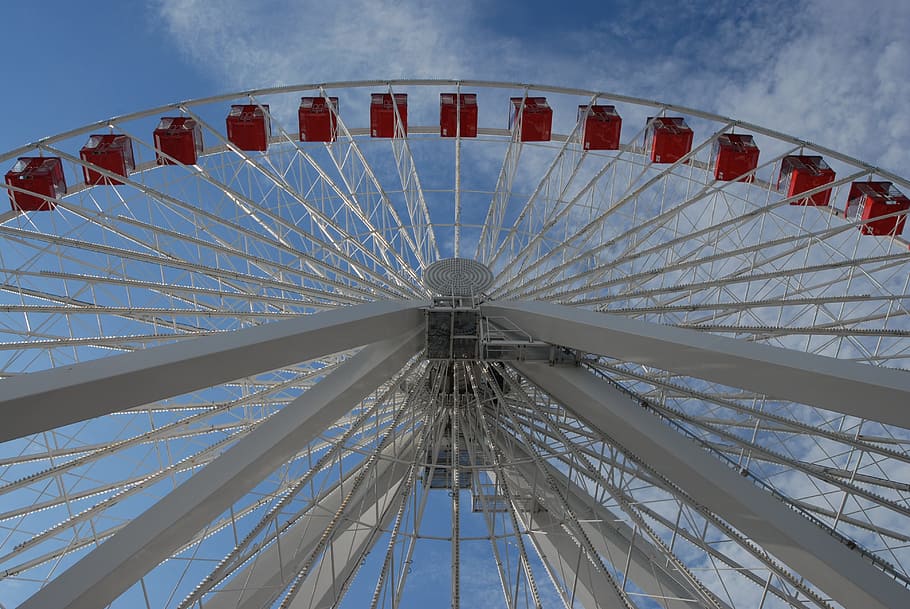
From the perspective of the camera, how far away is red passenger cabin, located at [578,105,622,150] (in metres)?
18.9

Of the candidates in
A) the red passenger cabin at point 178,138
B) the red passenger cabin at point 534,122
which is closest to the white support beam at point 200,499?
the red passenger cabin at point 178,138

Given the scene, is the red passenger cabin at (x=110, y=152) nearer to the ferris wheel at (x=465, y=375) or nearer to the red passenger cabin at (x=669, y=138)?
the ferris wheel at (x=465, y=375)

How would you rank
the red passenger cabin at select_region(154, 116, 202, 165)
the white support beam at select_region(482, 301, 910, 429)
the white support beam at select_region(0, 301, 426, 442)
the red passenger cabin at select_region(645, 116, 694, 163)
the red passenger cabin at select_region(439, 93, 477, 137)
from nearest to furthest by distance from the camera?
the white support beam at select_region(0, 301, 426, 442), the white support beam at select_region(482, 301, 910, 429), the red passenger cabin at select_region(154, 116, 202, 165), the red passenger cabin at select_region(645, 116, 694, 163), the red passenger cabin at select_region(439, 93, 477, 137)

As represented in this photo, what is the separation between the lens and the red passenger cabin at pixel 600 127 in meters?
18.9

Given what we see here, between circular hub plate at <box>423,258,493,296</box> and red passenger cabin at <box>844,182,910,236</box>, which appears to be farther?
red passenger cabin at <box>844,182,910,236</box>

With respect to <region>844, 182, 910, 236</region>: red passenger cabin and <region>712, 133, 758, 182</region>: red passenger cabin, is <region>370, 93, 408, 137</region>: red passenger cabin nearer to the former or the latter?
<region>712, 133, 758, 182</region>: red passenger cabin

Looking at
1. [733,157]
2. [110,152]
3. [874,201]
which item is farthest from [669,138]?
[110,152]

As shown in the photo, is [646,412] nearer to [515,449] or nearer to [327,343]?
[327,343]

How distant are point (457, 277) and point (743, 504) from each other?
368 inches

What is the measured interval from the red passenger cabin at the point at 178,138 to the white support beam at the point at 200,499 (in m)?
9.60

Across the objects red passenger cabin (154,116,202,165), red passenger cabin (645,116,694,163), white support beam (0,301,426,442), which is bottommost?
white support beam (0,301,426,442)

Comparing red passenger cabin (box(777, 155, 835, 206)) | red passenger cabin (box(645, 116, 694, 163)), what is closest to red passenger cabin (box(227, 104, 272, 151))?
red passenger cabin (box(645, 116, 694, 163))

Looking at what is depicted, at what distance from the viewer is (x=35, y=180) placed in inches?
627

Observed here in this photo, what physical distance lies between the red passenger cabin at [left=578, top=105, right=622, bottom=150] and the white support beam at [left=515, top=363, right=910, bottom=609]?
30.9 ft
